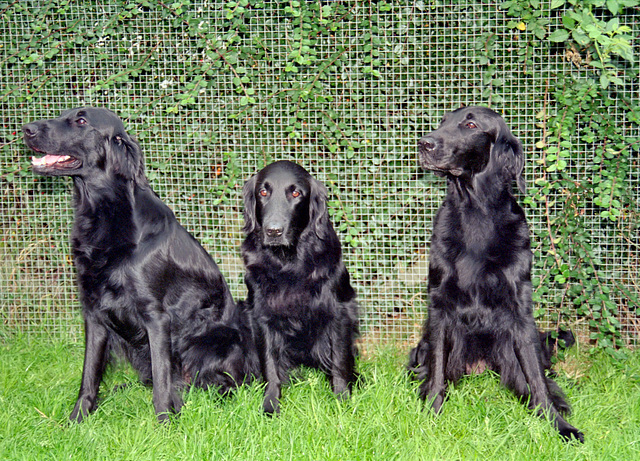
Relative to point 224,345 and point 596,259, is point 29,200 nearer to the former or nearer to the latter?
point 224,345

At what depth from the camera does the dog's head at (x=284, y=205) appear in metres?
2.97

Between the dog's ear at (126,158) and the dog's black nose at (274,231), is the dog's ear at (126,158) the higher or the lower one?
the higher one

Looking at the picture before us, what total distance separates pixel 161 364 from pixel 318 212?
1055mm

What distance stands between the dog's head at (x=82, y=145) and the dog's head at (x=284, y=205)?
593 mm

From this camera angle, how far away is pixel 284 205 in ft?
9.90

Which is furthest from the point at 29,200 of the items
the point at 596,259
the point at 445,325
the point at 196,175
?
the point at 596,259

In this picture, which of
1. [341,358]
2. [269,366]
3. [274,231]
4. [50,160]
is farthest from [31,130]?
[341,358]

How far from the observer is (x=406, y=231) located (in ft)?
13.7

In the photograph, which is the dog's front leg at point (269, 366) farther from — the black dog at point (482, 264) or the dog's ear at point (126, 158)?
the dog's ear at point (126, 158)

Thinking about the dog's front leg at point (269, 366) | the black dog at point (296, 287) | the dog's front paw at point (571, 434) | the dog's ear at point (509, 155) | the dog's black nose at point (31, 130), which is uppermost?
the dog's black nose at point (31, 130)

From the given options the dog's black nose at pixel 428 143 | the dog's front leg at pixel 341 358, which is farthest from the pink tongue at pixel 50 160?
the dog's black nose at pixel 428 143

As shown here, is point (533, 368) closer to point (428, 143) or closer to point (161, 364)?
point (428, 143)

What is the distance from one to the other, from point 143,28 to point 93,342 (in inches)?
83.7

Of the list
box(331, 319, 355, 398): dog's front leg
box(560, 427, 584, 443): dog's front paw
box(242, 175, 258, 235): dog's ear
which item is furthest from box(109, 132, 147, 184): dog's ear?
box(560, 427, 584, 443): dog's front paw
